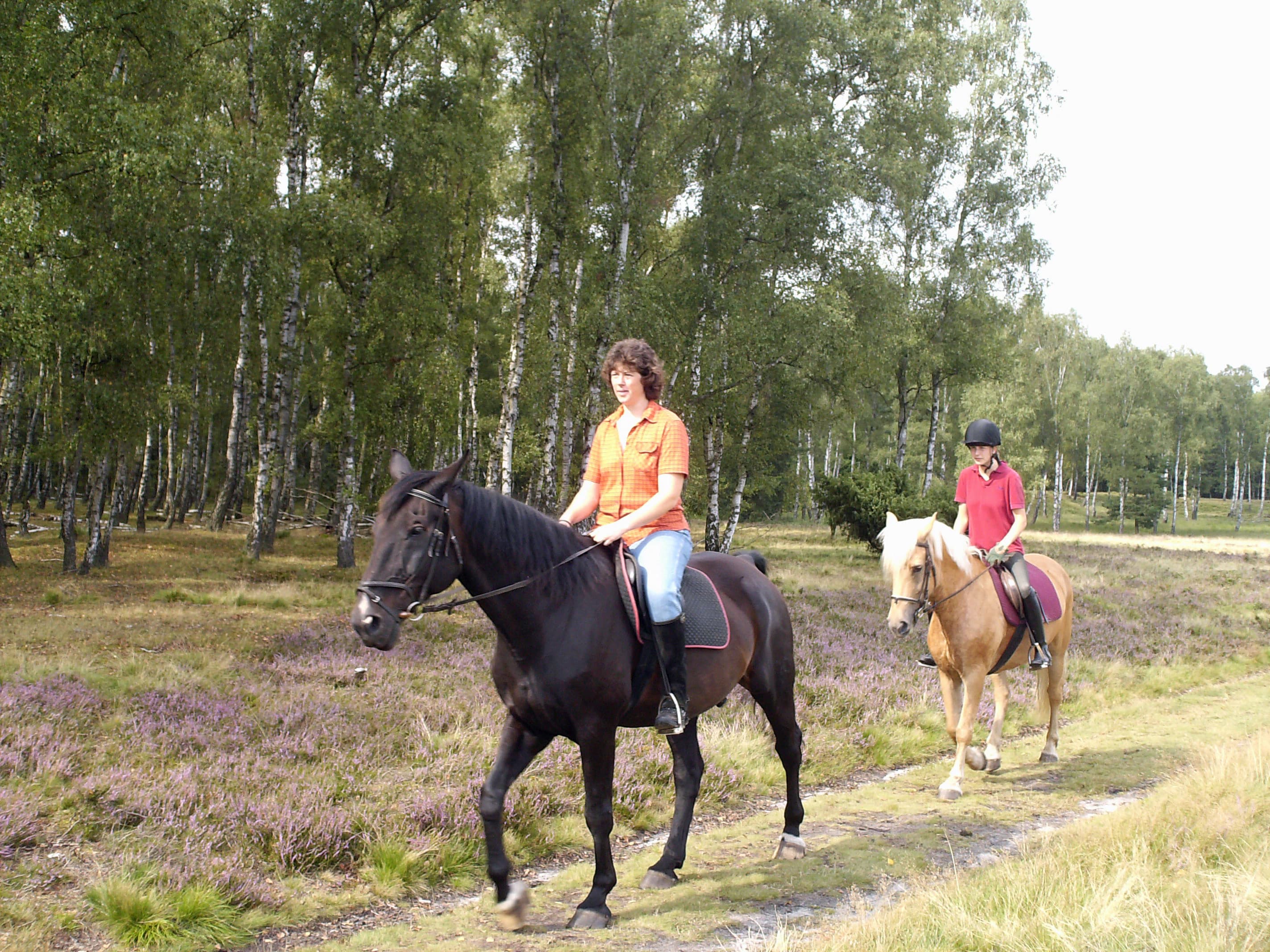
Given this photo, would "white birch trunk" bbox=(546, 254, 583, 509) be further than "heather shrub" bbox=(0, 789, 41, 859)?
Yes

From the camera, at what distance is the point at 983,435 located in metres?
8.80

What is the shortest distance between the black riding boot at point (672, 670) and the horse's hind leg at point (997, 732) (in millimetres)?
4662

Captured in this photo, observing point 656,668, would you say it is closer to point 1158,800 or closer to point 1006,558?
point 1158,800

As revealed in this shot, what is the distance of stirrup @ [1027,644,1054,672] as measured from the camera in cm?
898

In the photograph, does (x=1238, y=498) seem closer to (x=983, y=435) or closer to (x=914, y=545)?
(x=983, y=435)

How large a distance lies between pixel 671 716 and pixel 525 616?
110cm

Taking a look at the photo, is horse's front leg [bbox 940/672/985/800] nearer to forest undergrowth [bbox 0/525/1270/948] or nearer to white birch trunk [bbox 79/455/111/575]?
forest undergrowth [bbox 0/525/1270/948]

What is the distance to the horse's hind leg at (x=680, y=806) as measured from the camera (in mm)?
5527

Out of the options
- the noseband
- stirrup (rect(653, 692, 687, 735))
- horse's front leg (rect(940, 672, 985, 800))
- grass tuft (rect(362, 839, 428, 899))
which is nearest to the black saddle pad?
stirrup (rect(653, 692, 687, 735))

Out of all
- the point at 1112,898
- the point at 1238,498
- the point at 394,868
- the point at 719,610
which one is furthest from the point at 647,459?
the point at 1238,498

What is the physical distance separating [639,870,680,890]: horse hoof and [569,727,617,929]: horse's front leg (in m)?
0.59

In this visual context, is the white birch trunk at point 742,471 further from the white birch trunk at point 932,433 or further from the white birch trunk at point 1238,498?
the white birch trunk at point 1238,498

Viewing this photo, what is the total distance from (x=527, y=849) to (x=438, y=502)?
10.1 feet

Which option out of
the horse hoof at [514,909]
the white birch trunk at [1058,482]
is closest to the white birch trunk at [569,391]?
the horse hoof at [514,909]
